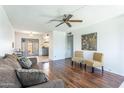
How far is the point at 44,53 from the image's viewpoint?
11320mm

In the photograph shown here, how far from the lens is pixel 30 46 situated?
1102 cm

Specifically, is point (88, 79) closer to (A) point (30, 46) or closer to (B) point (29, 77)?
(B) point (29, 77)

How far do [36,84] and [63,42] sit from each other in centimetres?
707

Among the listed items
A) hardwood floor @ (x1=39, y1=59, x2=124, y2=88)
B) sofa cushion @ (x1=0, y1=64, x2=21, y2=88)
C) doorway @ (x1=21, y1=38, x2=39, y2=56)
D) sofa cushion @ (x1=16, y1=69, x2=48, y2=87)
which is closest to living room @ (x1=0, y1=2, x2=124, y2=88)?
hardwood floor @ (x1=39, y1=59, x2=124, y2=88)

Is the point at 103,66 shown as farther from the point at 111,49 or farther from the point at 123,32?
the point at 123,32

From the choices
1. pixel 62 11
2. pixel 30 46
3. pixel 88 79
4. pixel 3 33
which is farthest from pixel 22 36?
pixel 88 79

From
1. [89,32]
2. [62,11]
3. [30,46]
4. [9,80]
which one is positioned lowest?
[9,80]

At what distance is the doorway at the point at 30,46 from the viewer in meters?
10.7

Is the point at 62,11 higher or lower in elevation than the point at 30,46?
higher

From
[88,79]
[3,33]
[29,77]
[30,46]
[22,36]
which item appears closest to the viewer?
[29,77]

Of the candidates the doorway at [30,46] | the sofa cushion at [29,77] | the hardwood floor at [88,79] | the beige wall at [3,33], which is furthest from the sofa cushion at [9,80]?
the doorway at [30,46]

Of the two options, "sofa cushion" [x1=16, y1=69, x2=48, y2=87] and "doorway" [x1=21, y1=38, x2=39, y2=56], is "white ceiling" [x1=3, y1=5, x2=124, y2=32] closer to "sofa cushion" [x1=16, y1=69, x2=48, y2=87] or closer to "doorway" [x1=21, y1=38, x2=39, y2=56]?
"sofa cushion" [x1=16, y1=69, x2=48, y2=87]

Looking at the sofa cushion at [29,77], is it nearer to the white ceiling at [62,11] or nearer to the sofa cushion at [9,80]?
the sofa cushion at [9,80]
